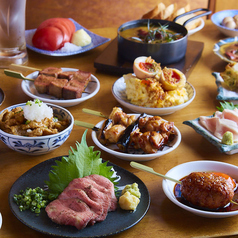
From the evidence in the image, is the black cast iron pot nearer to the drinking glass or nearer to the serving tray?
the serving tray

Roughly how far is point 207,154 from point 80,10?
4.40 metres

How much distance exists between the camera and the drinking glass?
2.45 m

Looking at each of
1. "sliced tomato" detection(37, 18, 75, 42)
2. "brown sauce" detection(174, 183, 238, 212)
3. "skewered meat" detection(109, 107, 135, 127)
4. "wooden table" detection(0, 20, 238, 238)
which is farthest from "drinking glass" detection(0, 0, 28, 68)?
"brown sauce" detection(174, 183, 238, 212)

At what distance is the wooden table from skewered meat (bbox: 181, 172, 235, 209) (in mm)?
80

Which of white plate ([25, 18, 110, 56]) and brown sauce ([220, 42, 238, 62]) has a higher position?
brown sauce ([220, 42, 238, 62])

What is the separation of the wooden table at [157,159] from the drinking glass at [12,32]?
0.44ft

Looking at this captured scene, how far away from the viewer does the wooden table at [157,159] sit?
4.30ft

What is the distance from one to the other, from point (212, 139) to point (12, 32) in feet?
5.75

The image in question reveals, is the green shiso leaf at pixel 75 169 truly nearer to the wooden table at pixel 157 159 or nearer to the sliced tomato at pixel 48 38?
the wooden table at pixel 157 159

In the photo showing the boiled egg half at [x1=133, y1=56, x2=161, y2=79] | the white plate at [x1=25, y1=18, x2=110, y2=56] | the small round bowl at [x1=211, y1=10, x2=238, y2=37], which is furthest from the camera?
the small round bowl at [x1=211, y1=10, x2=238, y2=37]

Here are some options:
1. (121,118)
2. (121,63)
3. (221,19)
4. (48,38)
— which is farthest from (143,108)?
(221,19)

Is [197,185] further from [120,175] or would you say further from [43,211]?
[43,211]

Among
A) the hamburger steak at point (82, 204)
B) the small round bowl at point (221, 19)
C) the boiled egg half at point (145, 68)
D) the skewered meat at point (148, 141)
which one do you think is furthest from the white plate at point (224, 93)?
the hamburger steak at point (82, 204)

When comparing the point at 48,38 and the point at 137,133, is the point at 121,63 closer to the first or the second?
the point at 48,38
